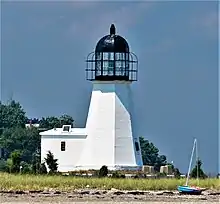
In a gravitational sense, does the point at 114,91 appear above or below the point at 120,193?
above

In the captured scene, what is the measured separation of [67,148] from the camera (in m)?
77.1

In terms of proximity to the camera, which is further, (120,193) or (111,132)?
(111,132)

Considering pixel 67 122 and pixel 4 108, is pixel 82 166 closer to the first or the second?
pixel 67 122

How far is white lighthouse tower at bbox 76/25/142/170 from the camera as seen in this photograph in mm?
76625

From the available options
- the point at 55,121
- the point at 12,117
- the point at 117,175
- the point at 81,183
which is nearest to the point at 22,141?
the point at 55,121

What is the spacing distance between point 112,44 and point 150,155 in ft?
65.2

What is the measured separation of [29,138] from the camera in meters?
97.6

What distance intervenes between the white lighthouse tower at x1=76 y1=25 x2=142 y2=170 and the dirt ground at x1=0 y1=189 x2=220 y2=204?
658 inches

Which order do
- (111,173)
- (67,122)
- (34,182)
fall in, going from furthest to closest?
(67,122) < (111,173) < (34,182)

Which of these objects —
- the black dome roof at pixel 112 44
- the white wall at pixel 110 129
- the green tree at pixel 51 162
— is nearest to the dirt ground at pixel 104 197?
the green tree at pixel 51 162

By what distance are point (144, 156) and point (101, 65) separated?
666 inches

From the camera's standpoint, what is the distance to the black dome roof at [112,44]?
77.3 meters

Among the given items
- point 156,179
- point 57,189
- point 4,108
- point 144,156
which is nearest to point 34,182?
point 57,189

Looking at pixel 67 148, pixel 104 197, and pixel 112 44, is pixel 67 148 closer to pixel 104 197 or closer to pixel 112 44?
pixel 112 44
